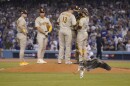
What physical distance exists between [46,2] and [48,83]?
32.5 metres

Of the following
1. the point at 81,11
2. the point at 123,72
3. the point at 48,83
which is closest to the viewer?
the point at 48,83

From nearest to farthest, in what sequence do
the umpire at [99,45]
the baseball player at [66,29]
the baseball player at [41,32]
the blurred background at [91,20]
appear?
1. the baseball player at [66,29]
2. the baseball player at [41,32]
3. the umpire at [99,45]
4. the blurred background at [91,20]

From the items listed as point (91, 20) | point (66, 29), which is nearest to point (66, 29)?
point (66, 29)

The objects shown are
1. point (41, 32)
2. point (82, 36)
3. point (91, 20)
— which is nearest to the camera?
point (82, 36)

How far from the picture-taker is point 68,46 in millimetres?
16266

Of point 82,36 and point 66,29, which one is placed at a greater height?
point 66,29

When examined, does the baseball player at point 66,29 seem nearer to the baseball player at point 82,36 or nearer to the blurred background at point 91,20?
the baseball player at point 82,36

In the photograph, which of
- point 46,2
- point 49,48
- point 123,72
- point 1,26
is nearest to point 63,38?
point 123,72

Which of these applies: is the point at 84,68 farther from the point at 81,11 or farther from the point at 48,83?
the point at 81,11

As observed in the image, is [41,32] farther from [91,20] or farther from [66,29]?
[91,20]

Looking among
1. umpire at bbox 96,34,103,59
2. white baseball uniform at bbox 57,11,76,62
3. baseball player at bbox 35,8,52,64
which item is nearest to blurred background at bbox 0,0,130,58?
umpire at bbox 96,34,103,59

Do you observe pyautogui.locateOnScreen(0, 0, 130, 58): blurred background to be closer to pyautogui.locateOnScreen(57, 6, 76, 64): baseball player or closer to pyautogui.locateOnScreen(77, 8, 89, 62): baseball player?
pyautogui.locateOnScreen(77, 8, 89, 62): baseball player

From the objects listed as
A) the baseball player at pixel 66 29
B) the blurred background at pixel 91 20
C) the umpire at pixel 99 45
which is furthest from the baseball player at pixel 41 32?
the blurred background at pixel 91 20

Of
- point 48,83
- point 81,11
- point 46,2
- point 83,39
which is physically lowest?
point 48,83
